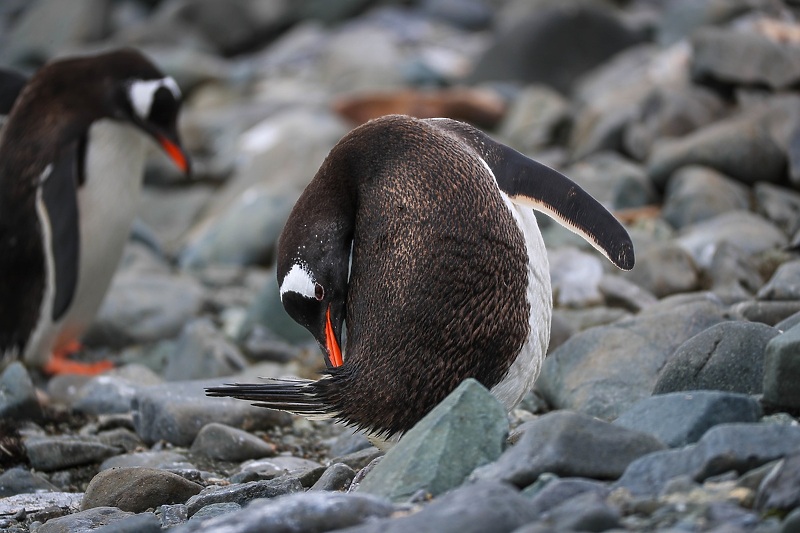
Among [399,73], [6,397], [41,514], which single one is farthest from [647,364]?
[399,73]

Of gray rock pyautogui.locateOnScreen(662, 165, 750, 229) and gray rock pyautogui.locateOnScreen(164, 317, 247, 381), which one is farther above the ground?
gray rock pyautogui.locateOnScreen(662, 165, 750, 229)

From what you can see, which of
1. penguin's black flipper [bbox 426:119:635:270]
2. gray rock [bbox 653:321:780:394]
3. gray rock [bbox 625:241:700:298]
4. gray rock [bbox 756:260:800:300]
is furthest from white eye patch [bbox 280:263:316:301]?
gray rock [bbox 625:241:700:298]

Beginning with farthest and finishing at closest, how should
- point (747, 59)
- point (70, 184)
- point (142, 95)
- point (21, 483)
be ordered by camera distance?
point (747, 59)
point (142, 95)
point (70, 184)
point (21, 483)

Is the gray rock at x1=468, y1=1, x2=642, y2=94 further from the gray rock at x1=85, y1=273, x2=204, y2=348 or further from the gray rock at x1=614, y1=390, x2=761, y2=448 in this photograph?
the gray rock at x1=614, y1=390, x2=761, y2=448

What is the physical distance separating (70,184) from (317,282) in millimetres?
3667

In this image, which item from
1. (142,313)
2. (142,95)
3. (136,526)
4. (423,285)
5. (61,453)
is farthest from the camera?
(142,313)

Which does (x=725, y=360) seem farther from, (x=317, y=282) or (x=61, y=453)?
(x=61, y=453)

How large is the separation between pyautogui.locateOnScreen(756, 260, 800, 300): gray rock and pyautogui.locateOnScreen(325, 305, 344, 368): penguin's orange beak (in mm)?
2236

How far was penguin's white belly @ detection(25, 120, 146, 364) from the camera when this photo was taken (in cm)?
684

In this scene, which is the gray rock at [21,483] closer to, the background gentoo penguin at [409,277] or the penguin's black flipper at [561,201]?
the background gentoo penguin at [409,277]

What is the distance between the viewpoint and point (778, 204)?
23.5 ft

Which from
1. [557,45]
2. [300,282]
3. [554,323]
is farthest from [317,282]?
[557,45]

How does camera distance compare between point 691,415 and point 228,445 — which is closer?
point 691,415

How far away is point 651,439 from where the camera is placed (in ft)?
8.74
